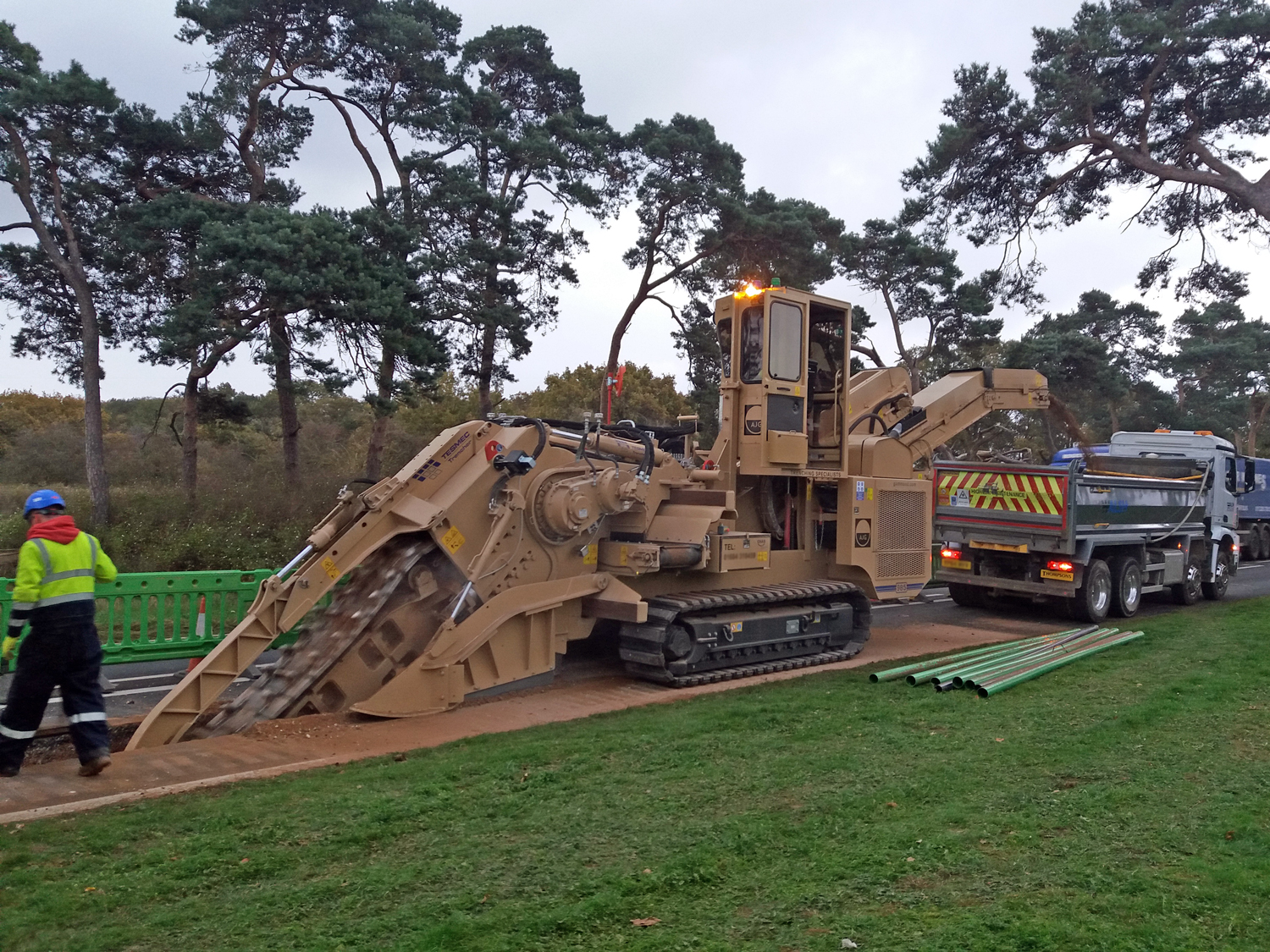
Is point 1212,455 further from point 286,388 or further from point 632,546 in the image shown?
point 286,388

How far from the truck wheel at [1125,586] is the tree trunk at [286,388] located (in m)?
13.6

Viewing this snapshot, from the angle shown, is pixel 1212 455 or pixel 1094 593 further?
pixel 1212 455

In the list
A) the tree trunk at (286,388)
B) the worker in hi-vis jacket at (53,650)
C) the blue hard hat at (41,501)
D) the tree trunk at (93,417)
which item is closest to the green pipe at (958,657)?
the worker in hi-vis jacket at (53,650)

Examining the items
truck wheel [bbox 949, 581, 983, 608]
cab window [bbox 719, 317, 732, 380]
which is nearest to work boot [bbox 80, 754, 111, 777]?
cab window [bbox 719, 317, 732, 380]

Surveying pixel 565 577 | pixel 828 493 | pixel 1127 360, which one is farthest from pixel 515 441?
pixel 1127 360

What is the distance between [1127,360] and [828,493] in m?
37.7

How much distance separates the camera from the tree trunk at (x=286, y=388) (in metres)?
17.2

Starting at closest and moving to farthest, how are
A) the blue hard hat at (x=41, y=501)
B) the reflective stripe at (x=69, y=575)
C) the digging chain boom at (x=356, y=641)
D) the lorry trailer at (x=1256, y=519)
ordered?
the reflective stripe at (x=69, y=575) → the blue hard hat at (x=41, y=501) → the digging chain boom at (x=356, y=641) → the lorry trailer at (x=1256, y=519)

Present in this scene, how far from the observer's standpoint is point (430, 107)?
21391mm

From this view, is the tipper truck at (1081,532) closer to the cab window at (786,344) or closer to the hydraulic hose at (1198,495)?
the hydraulic hose at (1198,495)

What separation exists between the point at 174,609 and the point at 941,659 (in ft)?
24.4

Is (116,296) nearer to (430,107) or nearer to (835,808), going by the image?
(430,107)

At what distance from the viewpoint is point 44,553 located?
6.27 meters

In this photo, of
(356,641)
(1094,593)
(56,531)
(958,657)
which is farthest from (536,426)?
(1094,593)
